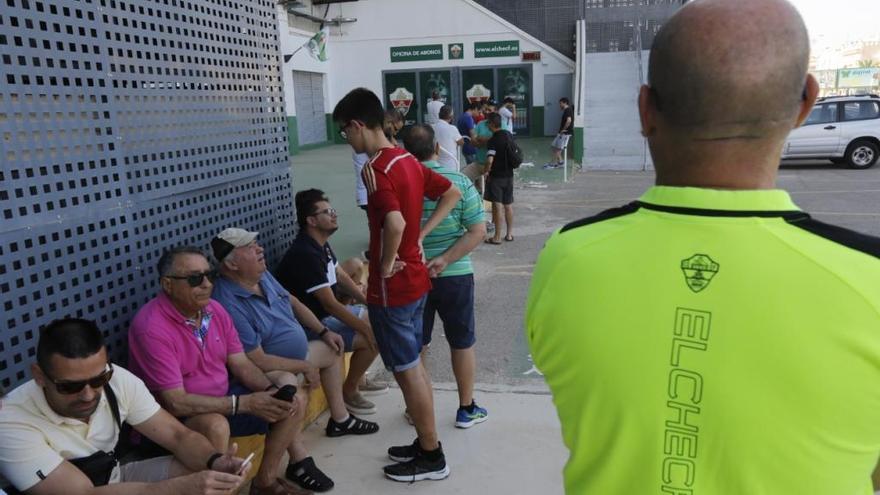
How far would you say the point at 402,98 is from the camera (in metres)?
24.2

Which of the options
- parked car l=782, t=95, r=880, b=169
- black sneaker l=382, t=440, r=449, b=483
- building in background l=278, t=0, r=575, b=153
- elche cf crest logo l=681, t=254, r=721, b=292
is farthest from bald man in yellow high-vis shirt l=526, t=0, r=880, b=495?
building in background l=278, t=0, r=575, b=153

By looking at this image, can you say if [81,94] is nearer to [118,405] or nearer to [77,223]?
[77,223]

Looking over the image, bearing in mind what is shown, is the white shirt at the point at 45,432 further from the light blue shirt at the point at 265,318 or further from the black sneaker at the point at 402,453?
the black sneaker at the point at 402,453

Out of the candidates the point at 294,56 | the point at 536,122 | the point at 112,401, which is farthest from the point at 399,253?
the point at 536,122

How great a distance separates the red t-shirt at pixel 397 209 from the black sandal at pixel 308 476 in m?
0.95

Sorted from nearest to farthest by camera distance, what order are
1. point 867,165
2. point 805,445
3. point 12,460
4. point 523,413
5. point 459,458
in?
1. point 805,445
2. point 12,460
3. point 459,458
4. point 523,413
5. point 867,165

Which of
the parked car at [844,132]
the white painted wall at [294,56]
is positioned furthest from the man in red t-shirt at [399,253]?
the white painted wall at [294,56]

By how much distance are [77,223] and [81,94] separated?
596mm

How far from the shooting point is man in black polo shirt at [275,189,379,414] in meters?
4.00

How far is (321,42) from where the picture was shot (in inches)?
842

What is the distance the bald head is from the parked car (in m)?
15.1

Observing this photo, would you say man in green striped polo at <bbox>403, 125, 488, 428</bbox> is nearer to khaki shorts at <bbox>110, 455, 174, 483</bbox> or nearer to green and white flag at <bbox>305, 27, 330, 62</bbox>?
khaki shorts at <bbox>110, 455, 174, 483</bbox>

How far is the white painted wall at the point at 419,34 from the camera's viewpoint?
23.4 metres

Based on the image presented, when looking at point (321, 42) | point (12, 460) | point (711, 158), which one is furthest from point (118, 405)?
point (321, 42)
